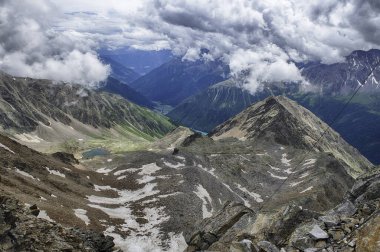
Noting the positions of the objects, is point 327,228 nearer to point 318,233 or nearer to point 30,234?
point 318,233

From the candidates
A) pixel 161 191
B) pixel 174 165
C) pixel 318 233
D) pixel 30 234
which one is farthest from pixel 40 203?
pixel 174 165

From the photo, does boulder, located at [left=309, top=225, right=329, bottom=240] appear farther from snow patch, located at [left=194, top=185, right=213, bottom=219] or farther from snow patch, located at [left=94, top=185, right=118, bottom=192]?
snow patch, located at [left=94, top=185, right=118, bottom=192]

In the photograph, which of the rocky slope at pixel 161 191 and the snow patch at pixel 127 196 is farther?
the snow patch at pixel 127 196

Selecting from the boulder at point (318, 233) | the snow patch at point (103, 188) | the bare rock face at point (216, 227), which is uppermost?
the boulder at point (318, 233)

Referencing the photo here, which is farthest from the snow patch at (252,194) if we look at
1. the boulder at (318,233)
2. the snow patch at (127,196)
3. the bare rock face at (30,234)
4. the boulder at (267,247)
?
the boulder at (318,233)

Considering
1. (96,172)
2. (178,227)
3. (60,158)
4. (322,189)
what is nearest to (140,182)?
(96,172)

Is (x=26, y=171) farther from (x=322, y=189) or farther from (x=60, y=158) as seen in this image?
(x=322, y=189)

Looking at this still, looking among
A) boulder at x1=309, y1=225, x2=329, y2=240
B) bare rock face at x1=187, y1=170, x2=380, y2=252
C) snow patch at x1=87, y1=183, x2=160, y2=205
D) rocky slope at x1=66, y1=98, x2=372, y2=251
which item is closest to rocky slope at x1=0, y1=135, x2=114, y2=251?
snow patch at x1=87, y1=183, x2=160, y2=205

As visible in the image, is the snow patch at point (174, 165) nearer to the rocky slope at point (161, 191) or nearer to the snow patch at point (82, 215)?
the rocky slope at point (161, 191)
